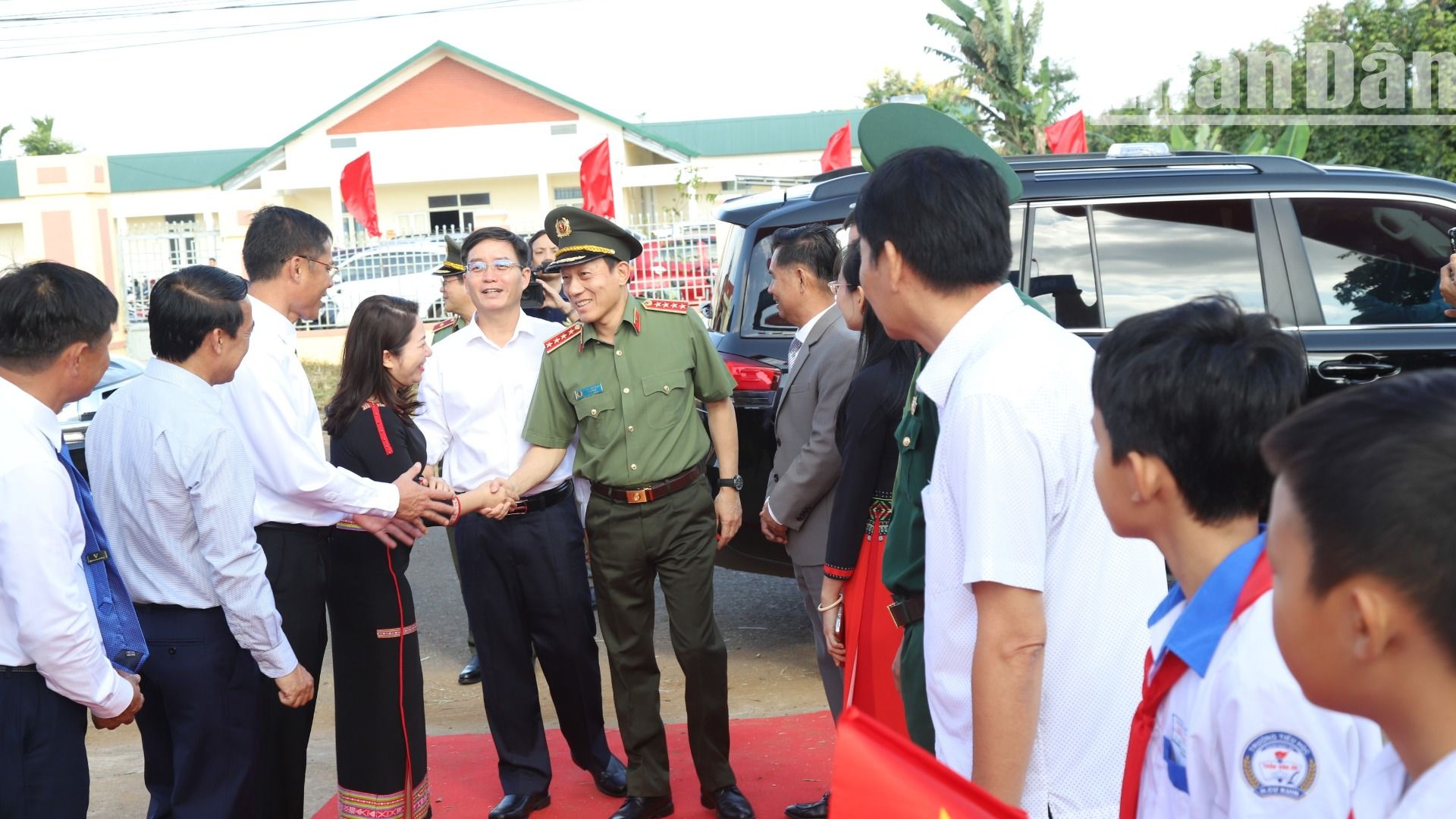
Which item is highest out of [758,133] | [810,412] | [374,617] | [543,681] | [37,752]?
[758,133]

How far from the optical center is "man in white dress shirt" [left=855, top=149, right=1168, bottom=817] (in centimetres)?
191

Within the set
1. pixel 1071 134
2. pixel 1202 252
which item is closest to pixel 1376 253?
pixel 1202 252

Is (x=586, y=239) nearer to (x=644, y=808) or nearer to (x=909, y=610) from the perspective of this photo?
(x=644, y=808)

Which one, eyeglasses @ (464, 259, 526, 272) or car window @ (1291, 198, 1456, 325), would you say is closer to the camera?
eyeglasses @ (464, 259, 526, 272)

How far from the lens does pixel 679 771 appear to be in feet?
15.8

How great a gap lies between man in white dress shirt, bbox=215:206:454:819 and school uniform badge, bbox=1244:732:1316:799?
3069 millimetres

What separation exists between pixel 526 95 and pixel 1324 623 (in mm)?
34065

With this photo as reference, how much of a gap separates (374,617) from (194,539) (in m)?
0.88

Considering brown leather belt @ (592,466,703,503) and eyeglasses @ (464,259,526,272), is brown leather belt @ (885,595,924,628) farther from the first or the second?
eyeglasses @ (464,259,526,272)

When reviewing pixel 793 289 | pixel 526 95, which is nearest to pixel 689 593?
pixel 793 289

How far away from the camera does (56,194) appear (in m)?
20.3

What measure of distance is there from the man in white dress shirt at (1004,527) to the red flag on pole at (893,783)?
1.59 feet

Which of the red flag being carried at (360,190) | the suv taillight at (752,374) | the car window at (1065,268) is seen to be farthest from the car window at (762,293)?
the red flag being carried at (360,190)

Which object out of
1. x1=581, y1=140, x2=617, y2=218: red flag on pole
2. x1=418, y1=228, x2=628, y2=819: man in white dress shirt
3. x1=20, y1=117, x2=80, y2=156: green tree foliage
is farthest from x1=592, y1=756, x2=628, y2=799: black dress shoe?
x1=20, y1=117, x2=80, y2=156: green tree foliage
